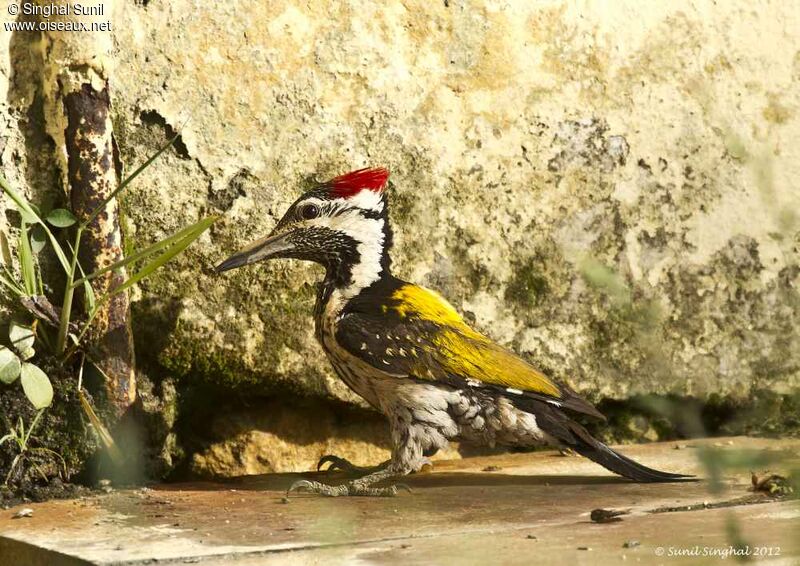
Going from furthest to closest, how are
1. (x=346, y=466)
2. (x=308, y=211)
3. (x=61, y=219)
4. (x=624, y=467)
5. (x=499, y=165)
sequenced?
(x=499, y=165) → (x=346, y=466) → (x=308, y=211) → (x=61, y=219) → (x=624, y=467)

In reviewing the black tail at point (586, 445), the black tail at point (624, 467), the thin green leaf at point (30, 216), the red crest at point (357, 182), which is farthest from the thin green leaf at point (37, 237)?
the black tail at point (624, 467)

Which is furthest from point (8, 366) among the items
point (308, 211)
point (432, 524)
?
point (432, 524)

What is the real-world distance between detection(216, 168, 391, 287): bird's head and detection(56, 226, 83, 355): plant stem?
19.9 inches

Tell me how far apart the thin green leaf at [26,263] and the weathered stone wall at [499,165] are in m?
0.32

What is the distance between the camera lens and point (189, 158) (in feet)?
14.7

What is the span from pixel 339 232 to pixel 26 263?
3.72 feet

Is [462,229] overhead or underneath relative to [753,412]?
overhead

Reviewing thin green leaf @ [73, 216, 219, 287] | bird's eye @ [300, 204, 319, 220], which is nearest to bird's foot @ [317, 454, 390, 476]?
bird's eye @ [300, 204, 319, 220]

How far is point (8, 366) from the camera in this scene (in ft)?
13.3

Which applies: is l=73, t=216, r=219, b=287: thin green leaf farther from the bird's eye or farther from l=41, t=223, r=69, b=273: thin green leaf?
the bird's eye

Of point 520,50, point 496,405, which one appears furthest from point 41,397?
point 520,50

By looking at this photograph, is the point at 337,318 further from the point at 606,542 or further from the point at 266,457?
the point at 606,542

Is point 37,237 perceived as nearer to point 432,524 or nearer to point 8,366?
point 8,366

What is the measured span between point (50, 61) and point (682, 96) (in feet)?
8.66
